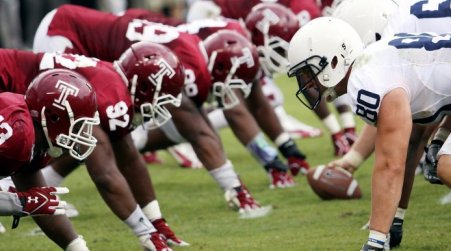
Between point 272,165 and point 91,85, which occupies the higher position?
point 91,85

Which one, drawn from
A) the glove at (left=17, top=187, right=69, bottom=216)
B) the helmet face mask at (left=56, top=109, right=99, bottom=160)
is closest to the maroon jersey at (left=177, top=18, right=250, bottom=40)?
the helmet face mask at (left=56, top=109, right=99, bottom=160)

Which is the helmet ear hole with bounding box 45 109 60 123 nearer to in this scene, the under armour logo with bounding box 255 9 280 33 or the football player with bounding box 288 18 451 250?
the football player with bounding box 288 18 451 250

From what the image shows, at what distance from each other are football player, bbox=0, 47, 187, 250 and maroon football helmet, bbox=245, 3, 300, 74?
176cm

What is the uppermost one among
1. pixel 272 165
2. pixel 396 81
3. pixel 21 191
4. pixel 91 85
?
pixel 396 81

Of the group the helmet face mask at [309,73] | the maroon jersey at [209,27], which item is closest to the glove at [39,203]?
the helmet face mask at [309,73]

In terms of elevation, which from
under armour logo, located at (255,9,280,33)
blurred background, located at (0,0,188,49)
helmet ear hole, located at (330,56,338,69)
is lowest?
blurred background, located at (0,0,188,49)

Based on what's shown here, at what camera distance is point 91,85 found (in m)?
5.61

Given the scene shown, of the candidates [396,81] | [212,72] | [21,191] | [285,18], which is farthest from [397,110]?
[285,18]

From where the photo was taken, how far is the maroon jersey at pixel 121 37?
694 cm

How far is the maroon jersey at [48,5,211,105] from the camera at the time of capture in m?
6.94

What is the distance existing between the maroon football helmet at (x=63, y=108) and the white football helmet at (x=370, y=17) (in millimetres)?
1796

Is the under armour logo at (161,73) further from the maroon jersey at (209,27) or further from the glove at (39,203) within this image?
the maroon jersey at (209,27)

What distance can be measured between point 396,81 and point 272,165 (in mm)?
3290

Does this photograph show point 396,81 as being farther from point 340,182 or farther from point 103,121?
point 340,182
